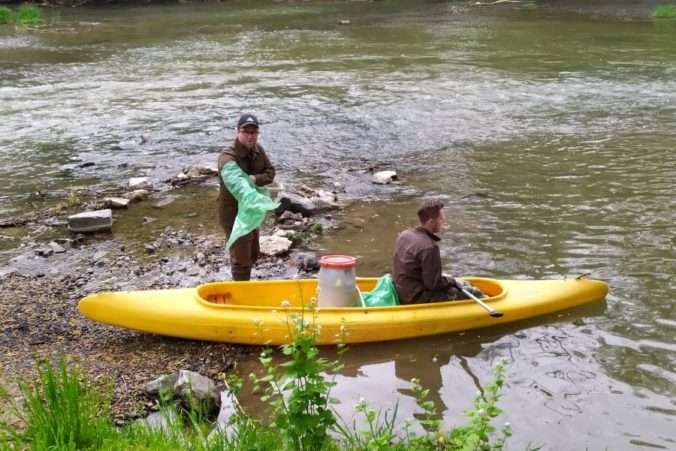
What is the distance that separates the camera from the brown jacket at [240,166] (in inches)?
239

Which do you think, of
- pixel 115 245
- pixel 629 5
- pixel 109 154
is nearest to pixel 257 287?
pixel 115 245

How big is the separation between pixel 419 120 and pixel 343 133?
1583mm

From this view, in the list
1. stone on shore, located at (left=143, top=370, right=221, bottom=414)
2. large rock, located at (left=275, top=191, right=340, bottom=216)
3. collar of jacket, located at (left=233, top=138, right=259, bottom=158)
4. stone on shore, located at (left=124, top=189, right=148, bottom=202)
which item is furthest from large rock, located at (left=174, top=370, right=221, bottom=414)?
stone on shore, located at (left=124, top=189, right=148, bottom=202)

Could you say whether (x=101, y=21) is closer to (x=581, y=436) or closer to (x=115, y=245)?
(x=115, y=245)

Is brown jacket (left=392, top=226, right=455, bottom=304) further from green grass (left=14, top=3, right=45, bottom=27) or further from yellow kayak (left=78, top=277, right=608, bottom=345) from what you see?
green grass (left=14, top=3, right=45, bottom=27)

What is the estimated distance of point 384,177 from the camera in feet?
32.6

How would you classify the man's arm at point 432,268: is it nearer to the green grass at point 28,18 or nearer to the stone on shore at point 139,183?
the stone on shore at point 139,183

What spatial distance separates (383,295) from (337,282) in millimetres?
470

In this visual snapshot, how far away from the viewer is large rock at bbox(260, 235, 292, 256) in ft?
24.9

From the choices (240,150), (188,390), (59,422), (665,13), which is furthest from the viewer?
(665,13)

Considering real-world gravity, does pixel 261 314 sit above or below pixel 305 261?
above

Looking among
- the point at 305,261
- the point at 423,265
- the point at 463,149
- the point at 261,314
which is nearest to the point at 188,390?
the point at 261,314

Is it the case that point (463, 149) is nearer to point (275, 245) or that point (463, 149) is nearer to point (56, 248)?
point (275, 245)

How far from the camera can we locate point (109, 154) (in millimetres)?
11688
